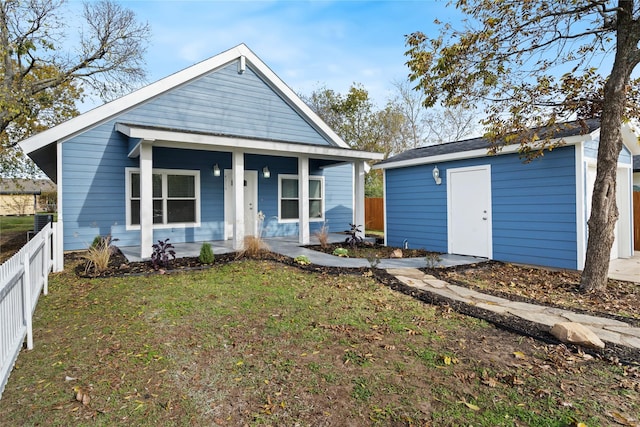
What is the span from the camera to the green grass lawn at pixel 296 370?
2.30 m

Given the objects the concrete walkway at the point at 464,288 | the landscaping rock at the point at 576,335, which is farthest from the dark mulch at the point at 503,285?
the concrete walkway at the point at 464,288

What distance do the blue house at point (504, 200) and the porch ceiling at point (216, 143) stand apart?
1.63 m

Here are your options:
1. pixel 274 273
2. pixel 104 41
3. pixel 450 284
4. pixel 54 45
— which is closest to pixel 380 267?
pixel 450 284

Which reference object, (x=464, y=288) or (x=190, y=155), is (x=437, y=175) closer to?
(x=464, y=288)

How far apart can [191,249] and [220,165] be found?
2.88m

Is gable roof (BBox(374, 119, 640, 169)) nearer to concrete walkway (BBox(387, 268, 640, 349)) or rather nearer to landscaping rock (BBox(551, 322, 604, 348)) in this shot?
concrete walkway (BBox(387, 268, 640, 349))

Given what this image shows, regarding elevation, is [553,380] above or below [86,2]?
below

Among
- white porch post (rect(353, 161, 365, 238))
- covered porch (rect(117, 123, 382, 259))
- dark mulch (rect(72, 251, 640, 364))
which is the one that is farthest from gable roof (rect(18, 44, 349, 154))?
dark mulch (rect(72, 251, 640, 364))

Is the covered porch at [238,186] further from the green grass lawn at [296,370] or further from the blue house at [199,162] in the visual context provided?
the green grass lawn at [296,370]

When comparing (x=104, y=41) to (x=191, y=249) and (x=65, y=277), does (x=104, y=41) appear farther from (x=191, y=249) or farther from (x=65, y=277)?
(x=65, y=277)

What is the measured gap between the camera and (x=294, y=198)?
11930 millimetres

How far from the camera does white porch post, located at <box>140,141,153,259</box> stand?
727cm

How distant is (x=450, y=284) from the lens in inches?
219

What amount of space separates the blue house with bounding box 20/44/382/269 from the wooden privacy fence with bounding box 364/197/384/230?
4.94m
